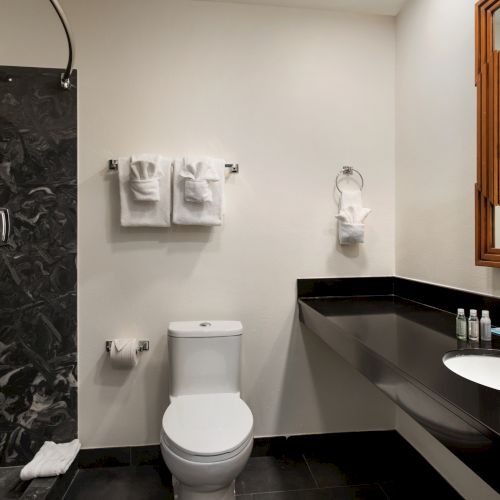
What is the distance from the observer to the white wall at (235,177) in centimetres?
204

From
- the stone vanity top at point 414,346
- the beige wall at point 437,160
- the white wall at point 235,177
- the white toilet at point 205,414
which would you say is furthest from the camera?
the white wall at point 235,177

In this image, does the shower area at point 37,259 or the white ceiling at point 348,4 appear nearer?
the shower area at point 37,259

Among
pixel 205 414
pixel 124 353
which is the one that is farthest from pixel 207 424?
pixel 124 353

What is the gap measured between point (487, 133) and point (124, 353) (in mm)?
1942

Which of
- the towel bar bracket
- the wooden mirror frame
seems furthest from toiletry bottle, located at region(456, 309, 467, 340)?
the towel bar bracket

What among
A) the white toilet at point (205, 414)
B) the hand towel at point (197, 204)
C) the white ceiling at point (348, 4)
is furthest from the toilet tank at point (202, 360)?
the white ceiling at point (348, 4)

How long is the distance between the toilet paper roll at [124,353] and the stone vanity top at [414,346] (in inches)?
36.7

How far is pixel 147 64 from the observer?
81.5 inches

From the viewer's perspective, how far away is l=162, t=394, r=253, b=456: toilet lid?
1.44 meters

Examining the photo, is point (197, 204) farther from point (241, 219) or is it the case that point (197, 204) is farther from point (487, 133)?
point (487, 133)

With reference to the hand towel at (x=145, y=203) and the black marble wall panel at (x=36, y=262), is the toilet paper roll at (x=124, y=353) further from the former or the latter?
the hand towel at (x=145, y=203)

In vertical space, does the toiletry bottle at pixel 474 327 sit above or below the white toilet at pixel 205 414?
above

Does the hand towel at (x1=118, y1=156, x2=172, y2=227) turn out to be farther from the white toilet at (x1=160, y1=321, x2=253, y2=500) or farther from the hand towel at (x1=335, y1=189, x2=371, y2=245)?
the hand towel at (x1=335, y1=189, x2=371, y2=245)

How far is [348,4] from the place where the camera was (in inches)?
83.7
